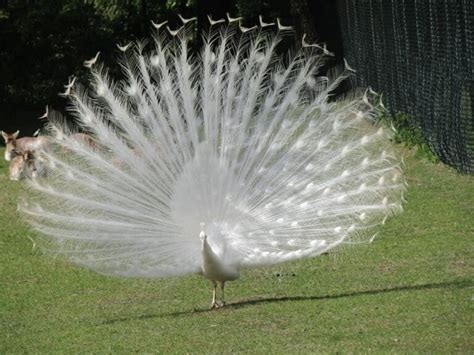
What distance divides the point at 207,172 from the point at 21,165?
7.46 metres

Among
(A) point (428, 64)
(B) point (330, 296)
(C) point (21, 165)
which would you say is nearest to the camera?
(B) point (330, 296)

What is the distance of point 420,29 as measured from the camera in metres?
13.2

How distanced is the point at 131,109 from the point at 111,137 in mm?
368

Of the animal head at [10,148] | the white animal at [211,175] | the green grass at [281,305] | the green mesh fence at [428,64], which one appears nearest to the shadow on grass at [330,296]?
the green grass at [281,305]

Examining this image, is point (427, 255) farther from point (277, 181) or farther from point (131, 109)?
point (131, 109)

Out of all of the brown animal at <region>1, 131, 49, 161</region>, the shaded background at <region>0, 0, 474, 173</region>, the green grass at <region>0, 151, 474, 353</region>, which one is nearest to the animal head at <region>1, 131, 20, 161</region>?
the brown animal at <region>1, 131, 49, 161</region>

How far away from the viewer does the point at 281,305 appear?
7.73m

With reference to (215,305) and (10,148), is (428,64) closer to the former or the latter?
(215,305)

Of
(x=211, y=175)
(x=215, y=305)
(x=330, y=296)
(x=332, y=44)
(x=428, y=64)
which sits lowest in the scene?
(x=332, y=44)

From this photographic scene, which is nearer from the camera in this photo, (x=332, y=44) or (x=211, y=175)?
(x=211, y=175)

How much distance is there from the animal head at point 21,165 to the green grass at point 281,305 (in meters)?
4.31

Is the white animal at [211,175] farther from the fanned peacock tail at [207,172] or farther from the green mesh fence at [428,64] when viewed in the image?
the green mesh fence at [428,64]

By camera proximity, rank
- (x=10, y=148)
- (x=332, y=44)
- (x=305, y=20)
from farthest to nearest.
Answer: (x=332, y=44) → (x=305, y=20) → (x=10, y=148)

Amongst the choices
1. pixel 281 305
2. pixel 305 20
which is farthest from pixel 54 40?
pixel 281 305
